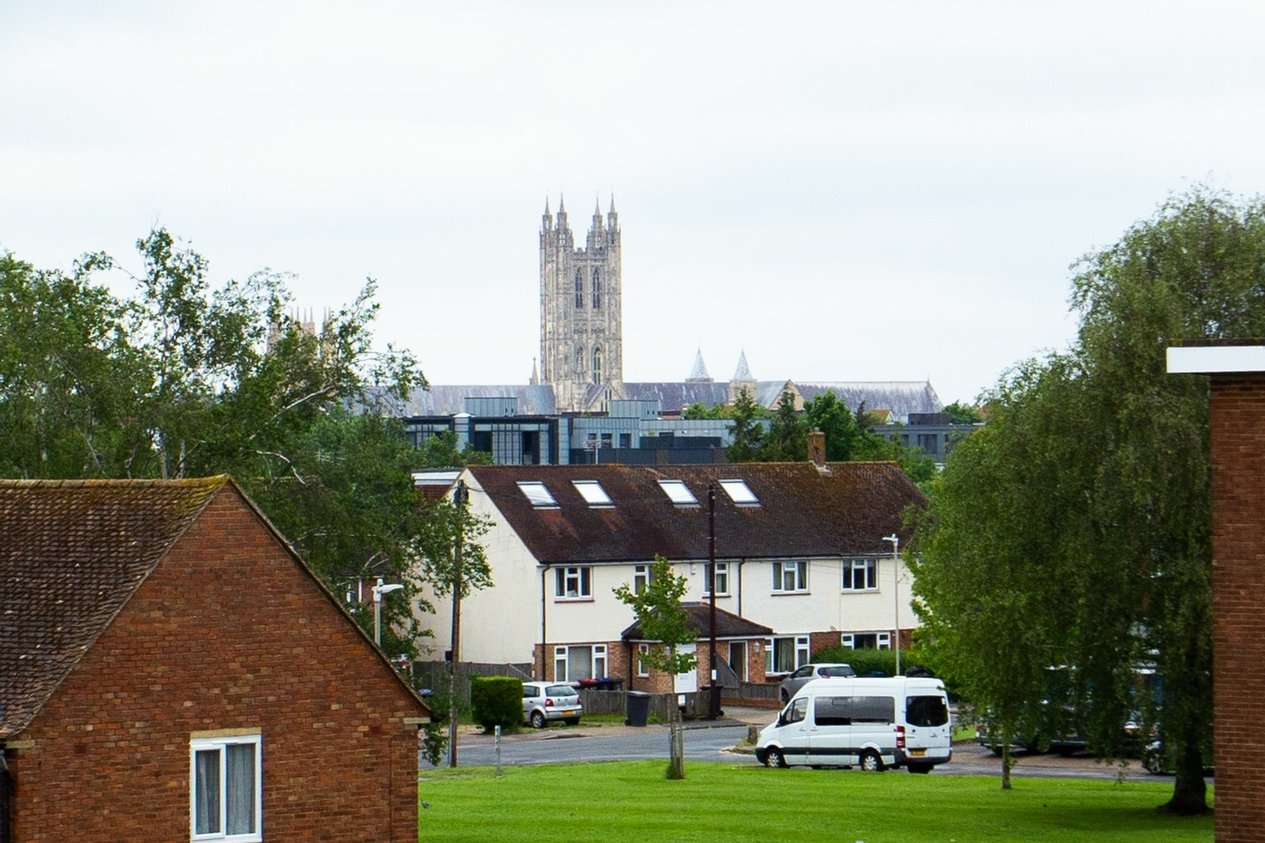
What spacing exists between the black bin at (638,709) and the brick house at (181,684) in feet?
117

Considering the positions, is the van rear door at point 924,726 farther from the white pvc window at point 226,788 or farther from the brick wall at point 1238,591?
the white pvc window at point 226,788

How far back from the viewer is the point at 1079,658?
31.6 metres

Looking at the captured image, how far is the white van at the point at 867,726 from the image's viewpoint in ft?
145

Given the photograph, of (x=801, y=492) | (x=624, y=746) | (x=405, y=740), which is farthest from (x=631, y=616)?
(x=405, y=740)

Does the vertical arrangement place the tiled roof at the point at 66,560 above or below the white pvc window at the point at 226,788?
above

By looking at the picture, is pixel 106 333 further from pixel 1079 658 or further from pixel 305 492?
pixel 1079 658

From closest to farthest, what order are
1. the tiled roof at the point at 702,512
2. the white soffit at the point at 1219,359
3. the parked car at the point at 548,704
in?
the white soffit at the point at 1219,359 < the parked car at the point at 548,704 < the tiled roof at the point at 702,512

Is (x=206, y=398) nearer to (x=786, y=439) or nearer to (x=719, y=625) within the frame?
(x=719, y=625)

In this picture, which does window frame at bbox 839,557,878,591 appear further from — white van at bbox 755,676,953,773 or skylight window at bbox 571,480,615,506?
white van at bbox 755,676,953,773

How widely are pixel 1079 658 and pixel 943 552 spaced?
3.29 m

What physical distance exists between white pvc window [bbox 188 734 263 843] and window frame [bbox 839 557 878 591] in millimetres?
49404

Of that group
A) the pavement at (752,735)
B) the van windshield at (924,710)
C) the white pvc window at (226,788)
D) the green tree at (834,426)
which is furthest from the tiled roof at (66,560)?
the green tree at (834,426)

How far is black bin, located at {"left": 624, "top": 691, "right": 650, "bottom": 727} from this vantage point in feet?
191

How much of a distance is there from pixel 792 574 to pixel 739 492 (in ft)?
13.4
